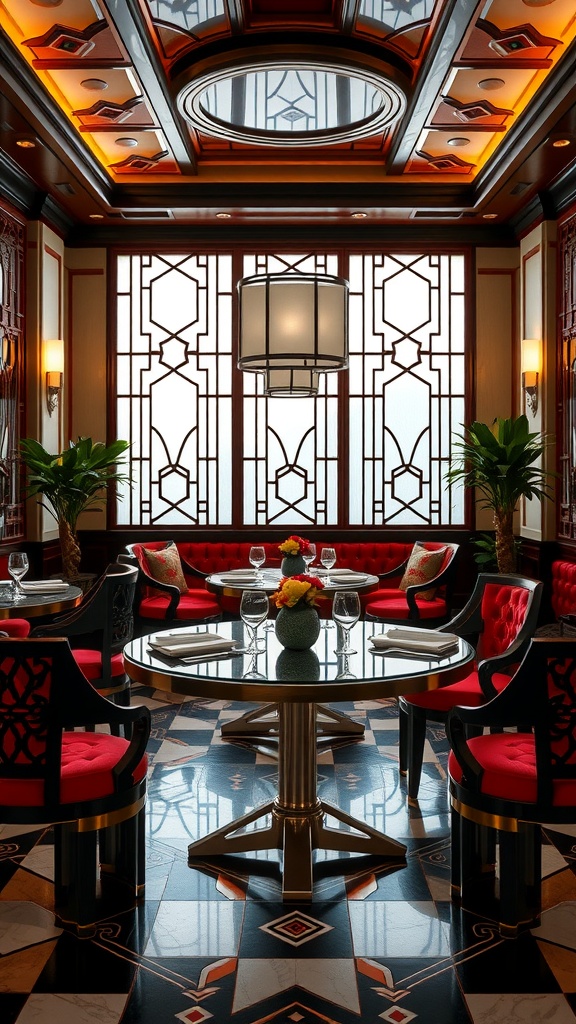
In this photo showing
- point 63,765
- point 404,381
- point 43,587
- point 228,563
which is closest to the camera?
point 63,765

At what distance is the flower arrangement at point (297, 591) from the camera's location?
272 centimetres

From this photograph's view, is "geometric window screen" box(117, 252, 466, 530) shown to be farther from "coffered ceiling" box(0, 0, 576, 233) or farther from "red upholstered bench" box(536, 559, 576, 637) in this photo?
"red upholstered bench" box(536, 559, 576, 637)

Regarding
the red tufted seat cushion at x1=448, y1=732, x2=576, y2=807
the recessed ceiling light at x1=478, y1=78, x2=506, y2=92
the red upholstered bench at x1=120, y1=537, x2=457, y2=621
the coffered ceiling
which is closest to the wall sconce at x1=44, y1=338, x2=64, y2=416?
the coffered ceiling

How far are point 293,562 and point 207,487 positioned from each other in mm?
2679

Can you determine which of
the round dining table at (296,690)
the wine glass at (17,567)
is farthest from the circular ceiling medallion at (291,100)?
the round dining table at (296,690)

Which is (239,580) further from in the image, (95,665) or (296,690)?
(296,690)

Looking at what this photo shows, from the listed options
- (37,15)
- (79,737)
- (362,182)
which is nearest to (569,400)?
(362,182)

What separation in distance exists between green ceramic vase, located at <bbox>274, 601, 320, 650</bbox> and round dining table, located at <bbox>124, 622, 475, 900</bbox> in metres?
0.05

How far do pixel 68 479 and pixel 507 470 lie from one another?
301 cm

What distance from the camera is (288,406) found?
282 inches

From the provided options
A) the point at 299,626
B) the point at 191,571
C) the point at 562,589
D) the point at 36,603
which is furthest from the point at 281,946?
the point at 191,571

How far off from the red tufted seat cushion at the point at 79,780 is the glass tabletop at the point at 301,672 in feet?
0.81

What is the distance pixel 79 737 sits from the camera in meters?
2.80

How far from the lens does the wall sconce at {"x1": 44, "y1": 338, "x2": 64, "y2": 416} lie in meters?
6.38
